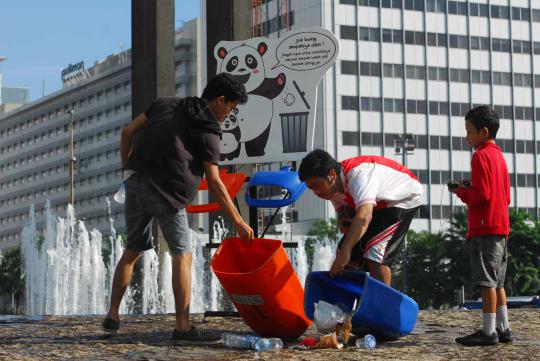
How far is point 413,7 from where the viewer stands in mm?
84688

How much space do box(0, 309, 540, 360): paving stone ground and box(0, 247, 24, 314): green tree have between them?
74.2 metres

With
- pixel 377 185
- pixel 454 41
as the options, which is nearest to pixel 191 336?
pixel 377 185

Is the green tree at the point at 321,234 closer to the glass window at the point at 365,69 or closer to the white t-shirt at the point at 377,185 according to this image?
the glass window at the point at 365,69

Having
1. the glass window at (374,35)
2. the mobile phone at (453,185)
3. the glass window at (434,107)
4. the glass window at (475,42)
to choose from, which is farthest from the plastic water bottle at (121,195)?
the glass window at (475,42)

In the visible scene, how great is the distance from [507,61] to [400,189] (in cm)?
8300

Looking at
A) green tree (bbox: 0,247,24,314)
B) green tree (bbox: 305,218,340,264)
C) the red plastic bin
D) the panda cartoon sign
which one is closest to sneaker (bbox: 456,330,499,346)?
the red plastic bin

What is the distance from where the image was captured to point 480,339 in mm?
6605

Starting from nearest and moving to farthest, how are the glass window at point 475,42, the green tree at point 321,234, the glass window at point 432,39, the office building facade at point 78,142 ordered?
the green tree at point 321,234
the glass window at point 432,39
the glass window at point 475,42
the office building facade at point 78,142

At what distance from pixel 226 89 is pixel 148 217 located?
95 cm

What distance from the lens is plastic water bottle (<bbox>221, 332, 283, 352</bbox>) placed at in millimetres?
6370

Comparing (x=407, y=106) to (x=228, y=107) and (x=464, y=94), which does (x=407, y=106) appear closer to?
(x=464, y=94)

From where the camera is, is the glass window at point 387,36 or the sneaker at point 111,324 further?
the glass window at point 387,36

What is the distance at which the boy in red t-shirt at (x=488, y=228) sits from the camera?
671cm

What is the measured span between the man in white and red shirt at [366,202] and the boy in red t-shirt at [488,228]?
1.35 ft
